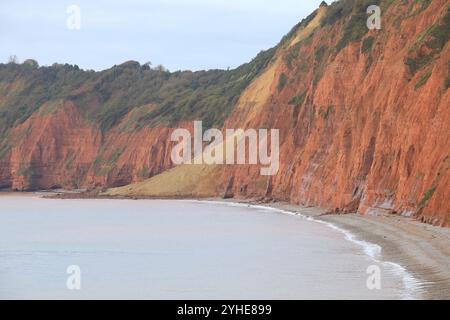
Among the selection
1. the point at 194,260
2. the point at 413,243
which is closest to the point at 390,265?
the point at 413,243

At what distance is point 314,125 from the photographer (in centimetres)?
7875

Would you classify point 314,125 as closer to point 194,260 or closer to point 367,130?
point 367,130

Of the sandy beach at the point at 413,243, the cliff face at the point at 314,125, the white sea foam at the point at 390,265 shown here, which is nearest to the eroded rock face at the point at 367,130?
the cliff face at the point at 314,125

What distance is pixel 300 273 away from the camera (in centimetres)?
3262

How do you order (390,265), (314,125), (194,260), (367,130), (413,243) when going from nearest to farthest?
(390,265), (413,243), (194,260), (367,130), (314,125)

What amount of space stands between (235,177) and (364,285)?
6993 centimetres

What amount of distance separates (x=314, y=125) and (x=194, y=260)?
4178cm

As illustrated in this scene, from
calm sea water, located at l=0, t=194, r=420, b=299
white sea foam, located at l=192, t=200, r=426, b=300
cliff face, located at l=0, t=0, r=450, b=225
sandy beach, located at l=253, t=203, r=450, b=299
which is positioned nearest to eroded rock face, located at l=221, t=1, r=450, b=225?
cliff face, located at l=0, t=0, r=450, b=225

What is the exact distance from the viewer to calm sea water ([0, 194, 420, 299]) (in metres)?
28.4

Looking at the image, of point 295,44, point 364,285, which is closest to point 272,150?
point 295,44

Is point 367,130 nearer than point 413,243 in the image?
No

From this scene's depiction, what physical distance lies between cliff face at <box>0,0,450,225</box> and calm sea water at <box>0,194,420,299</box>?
484cm

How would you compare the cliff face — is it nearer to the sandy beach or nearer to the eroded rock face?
the eroded rock face

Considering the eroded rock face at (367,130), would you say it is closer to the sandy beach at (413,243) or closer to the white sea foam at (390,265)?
the sandy beach at (413,243)
